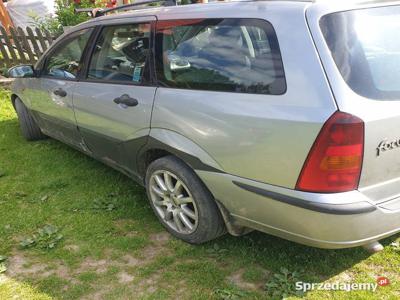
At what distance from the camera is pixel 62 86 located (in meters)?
3.90

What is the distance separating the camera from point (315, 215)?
6.89 feet

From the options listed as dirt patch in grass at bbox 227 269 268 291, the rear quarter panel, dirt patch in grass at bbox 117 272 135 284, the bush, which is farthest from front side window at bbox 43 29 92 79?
the bush

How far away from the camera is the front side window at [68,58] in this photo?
3.75 metres

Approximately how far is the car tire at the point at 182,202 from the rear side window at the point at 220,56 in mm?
572

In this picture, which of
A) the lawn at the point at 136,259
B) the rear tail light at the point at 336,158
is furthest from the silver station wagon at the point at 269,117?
the lawn at the point at 136,259

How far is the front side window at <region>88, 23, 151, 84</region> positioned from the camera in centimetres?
303

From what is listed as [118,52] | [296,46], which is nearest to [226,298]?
[296,46]

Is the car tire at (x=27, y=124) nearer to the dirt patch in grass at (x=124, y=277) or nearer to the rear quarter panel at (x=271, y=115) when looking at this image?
the dirt patch in grass at (x=124, y=277)

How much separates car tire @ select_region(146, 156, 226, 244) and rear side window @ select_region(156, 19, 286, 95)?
572 mm

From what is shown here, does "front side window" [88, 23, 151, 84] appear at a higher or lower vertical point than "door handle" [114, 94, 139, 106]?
higher

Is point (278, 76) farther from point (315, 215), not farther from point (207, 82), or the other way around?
point (315, 215)

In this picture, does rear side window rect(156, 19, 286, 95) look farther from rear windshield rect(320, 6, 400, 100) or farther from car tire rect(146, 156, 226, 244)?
car tire rect(146, 156, 226, 244)

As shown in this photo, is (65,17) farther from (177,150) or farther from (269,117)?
(269,117)

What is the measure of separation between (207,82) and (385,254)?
1605mm
